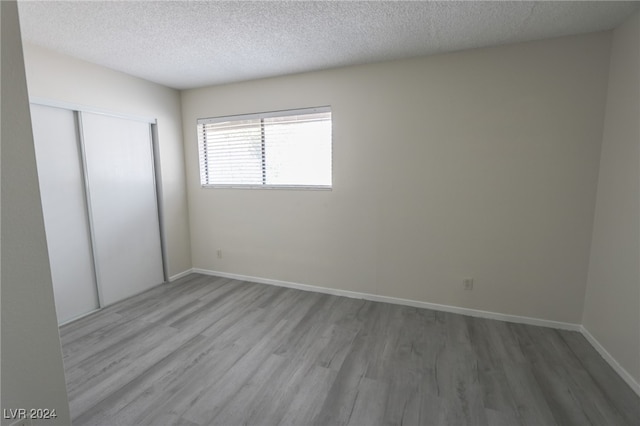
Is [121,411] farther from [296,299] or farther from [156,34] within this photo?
[156,34]

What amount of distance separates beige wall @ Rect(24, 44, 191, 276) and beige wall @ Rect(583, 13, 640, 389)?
181 inches

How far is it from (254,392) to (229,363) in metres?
0.40

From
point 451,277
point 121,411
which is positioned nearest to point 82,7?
point 121,411

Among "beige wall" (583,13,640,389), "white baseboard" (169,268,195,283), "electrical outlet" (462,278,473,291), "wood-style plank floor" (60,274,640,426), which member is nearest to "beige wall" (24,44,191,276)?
"white baseboard" (169,268,195,283)

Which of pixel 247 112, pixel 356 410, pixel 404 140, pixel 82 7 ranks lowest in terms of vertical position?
pixel 356 410

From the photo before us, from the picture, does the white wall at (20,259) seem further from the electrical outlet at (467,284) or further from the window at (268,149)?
the electrical outlet at (467,284)

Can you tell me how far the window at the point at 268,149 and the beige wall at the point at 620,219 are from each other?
2.43 metres

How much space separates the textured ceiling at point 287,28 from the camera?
1976mm

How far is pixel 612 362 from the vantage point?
7.06 ft

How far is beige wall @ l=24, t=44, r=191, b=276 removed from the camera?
259 centimetres

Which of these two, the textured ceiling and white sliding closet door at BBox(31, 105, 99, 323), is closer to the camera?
the textured ceiling

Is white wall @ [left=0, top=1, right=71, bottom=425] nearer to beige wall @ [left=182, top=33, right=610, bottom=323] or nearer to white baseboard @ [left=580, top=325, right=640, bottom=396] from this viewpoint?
beige wall @ [left=182, top=33, right=610, bottom=323]

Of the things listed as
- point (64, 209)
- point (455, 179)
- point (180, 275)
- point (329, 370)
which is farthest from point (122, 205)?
point (455, 179)

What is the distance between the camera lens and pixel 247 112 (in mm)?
3650
